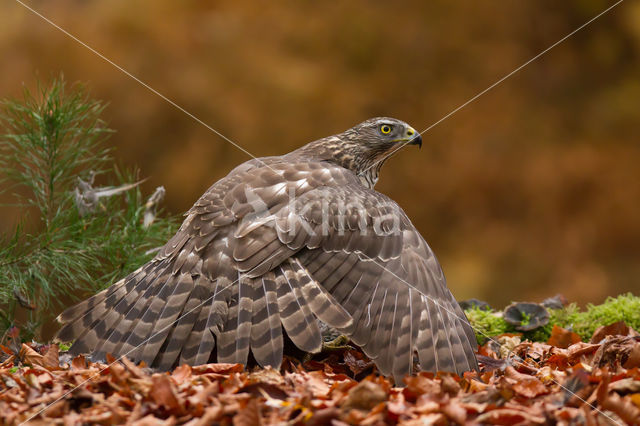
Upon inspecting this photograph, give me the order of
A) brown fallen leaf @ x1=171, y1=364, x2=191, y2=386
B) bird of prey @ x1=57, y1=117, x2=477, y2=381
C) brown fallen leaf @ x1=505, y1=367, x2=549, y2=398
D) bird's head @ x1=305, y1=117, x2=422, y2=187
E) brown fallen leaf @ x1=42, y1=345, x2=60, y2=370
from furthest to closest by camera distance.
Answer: bird's head @ x1=305, y1=117, x2=422, y2=187
brown fallen leaf @ x1=42, y1=345, x2=60, y2=370
bird of prey @ x1=57, y1=117, x2=477, y2=381
brown fallen leaf @ x1=171, y1=364, x2=191, y2=386
brown fallen leaf @ x1=505, y1=367, x2=549, y2=398

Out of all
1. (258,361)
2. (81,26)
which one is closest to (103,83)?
(81,26)

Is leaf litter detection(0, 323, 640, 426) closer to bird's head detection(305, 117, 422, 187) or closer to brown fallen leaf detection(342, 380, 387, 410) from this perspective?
brown fallen leaf detection(342, 380, 387, 410)

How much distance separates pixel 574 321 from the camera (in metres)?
4.29

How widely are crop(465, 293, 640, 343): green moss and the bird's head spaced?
127cm

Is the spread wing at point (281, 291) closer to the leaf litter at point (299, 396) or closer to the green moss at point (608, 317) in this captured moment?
the leaf litter at point (299, 396)

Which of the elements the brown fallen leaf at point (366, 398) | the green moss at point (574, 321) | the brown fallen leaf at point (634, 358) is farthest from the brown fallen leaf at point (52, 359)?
the brown fallen leaf at point (634, 358)

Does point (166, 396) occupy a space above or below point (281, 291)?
below

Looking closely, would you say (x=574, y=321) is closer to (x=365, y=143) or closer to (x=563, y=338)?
(x=563, y=338)

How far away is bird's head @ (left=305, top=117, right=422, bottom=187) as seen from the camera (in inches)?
171

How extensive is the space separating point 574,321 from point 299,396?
8.54 feet

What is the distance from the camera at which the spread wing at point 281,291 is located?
2.94m

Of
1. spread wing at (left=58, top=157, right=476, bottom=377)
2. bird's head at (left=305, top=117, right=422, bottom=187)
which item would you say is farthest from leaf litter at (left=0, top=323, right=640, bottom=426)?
bird's head at (left=305, top=117, right=422, bottom=187)

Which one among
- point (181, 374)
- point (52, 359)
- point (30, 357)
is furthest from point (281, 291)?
point (30, 357)

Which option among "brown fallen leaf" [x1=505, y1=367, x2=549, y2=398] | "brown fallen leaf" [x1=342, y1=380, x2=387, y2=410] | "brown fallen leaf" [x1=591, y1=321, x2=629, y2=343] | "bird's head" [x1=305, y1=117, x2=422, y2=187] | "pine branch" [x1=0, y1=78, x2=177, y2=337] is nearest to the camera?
"brown fallen leaf" [x1=342, y1=380, x2=387, y2=410]
